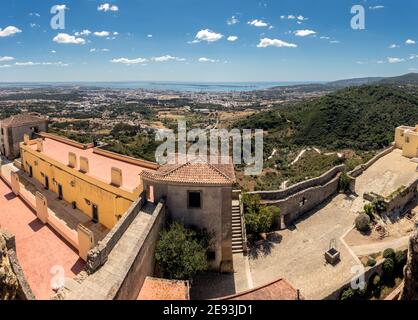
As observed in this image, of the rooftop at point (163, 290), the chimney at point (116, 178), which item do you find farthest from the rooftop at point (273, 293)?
the chimney at point (116, 178)

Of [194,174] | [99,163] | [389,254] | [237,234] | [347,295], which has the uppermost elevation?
[194,174]

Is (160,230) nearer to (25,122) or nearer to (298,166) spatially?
(25,122)

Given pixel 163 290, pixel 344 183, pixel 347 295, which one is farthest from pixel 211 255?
pixel 344 183

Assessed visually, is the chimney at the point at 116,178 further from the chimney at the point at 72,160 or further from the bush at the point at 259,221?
the bush at the point at 259,221

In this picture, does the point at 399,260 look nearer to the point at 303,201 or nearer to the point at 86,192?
the point at 303,201

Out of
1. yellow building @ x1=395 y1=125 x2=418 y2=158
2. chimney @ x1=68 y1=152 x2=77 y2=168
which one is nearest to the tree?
chimney @ x1=68 y1=152 x2=77 y2=168

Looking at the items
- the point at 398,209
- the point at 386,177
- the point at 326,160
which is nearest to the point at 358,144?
the point at 326,160

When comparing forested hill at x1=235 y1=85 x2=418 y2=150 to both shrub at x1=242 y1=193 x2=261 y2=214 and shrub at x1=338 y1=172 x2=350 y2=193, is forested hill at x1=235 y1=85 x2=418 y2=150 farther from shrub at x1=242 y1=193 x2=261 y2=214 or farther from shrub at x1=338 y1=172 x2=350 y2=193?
shrub at x1=242 y1=193 x2=261 y2=214
